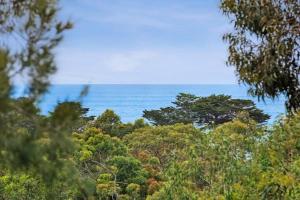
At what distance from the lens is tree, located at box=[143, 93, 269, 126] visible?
31844 millimetres

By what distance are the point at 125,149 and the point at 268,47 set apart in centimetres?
1314

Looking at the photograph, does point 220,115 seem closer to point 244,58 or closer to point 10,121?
point 244,58

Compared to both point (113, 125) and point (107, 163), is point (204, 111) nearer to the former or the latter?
point (113, 125)

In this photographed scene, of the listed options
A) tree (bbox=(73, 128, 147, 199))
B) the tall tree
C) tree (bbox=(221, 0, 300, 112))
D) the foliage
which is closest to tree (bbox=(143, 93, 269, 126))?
the foliage

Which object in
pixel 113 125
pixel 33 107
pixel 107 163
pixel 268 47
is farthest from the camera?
pixel 113 125

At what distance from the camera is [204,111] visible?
3262 centimetres

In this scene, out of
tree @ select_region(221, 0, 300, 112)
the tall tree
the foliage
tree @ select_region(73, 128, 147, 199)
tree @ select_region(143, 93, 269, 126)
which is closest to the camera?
the tall tree

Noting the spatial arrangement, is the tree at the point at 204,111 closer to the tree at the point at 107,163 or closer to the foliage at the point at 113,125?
the foliage at the point at 113,125

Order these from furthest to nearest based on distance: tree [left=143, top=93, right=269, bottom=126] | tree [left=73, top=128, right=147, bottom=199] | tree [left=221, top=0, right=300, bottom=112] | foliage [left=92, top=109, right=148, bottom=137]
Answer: tree [left=143, top=93, right=269, bottom=126] → foliage [left=92, top=109, right=148, bottom=137] → tree [left=73, top=128, right=147, bottom=199] → tree [left=221, top=0, right=300, bottom=112]

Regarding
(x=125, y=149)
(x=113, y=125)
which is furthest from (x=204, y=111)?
(x=125, y=149)

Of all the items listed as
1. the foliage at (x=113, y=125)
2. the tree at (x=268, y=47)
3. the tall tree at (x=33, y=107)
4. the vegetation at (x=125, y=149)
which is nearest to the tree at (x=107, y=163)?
the vegetation at (x=125, y=149)

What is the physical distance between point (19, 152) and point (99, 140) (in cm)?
1575

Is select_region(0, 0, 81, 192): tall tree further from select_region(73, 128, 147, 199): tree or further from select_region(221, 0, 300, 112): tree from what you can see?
select_region(73, 128, 147, 199): tree

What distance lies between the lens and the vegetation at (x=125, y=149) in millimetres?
3135
